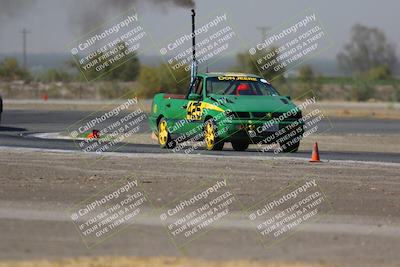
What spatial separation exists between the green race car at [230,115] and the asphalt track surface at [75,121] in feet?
1.18

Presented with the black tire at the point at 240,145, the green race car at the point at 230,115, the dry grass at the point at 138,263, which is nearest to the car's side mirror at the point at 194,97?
the green race car at the point at 230,115

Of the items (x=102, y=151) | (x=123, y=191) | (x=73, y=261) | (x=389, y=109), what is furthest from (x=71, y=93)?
(x=73, y=261)

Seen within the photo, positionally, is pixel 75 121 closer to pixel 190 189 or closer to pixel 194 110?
pixel 194 110

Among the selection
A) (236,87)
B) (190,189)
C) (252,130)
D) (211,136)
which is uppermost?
(236,87)

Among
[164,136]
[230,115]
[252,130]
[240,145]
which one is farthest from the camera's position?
[240,145]

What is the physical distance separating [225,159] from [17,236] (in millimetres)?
10409

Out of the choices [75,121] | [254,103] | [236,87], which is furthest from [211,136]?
[75,121]

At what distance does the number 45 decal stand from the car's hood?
0.36 meters

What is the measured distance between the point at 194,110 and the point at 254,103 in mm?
1388

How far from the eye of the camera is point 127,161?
22359 mm

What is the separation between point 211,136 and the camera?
24.9 m

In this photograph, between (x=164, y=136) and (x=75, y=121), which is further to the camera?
(x=75, y=121)

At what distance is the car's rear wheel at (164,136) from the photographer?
86.1 feet

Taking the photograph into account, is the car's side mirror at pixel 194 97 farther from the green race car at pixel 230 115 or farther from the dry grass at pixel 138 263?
the dry grass at pixel 138 263
